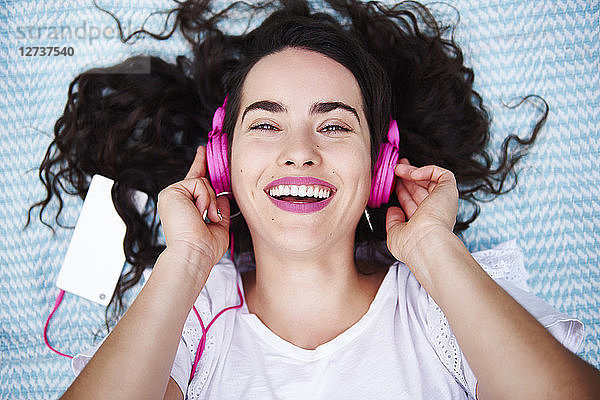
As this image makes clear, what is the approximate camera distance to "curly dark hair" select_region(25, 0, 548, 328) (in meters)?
1.67

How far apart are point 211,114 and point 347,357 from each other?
36.6 inches

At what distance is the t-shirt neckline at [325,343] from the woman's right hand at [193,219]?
0.24 metres

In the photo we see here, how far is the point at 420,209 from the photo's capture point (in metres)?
1.29

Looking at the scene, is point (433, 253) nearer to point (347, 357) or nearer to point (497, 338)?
point (497, 338)

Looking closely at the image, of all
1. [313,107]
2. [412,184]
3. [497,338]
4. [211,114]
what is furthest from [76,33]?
[497,338]

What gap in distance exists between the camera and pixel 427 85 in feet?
5.57

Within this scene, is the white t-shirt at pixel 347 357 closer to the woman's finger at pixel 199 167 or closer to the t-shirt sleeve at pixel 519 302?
the t-shirt sleeve at pixel 519 302

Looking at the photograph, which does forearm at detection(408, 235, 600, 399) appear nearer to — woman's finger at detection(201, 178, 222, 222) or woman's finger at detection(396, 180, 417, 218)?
woman's finger at detection(396, 180, 417, 218)

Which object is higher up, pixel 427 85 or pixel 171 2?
pixel 171 2

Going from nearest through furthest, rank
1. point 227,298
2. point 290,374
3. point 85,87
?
point 290,374 → point 227,298 → point 85,87

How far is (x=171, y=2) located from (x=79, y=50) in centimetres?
36

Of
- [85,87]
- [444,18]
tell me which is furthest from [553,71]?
[85,87]

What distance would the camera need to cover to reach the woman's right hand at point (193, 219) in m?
1.26

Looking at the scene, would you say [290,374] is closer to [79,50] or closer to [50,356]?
[50,356]
